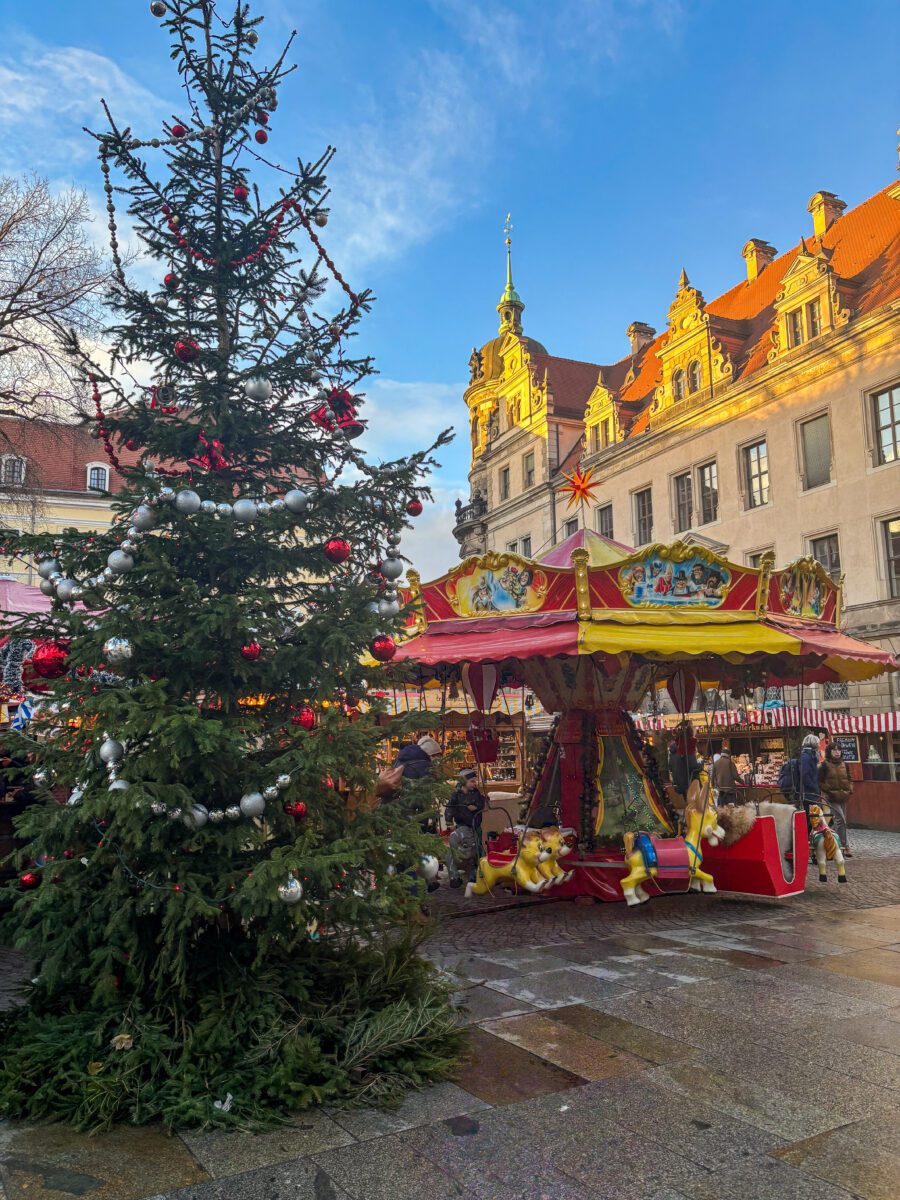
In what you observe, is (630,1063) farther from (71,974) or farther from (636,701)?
(636,701)

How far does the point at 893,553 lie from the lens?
1001 inches

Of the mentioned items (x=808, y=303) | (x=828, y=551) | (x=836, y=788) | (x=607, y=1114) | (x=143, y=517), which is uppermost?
(x=808, y=303)

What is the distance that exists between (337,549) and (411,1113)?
318 centimetres

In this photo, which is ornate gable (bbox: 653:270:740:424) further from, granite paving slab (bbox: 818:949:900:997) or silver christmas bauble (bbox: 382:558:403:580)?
silver christmas bauble (bbox: 382:558:403:580)

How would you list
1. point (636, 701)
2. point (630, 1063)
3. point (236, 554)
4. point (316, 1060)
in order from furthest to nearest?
point (636, 701) < point (236, 554) < point (630, 1063) < point (316, 1060)

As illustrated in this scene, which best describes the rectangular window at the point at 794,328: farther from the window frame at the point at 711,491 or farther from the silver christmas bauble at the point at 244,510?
the silver christmas bauble at the point at 244,510

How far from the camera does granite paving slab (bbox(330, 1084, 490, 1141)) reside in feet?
13.9

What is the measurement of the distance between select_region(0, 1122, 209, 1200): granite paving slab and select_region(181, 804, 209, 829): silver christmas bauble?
1.43 m

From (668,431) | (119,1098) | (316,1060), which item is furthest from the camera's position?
(668,431)

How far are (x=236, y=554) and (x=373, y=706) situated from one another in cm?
131

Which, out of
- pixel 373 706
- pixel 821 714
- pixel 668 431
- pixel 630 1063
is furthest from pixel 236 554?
pixel 668 431

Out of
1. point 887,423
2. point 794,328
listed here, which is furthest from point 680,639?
point 794,328

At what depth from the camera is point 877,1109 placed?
440cm

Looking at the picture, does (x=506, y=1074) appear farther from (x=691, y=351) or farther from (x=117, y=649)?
(x=691, y=351)
